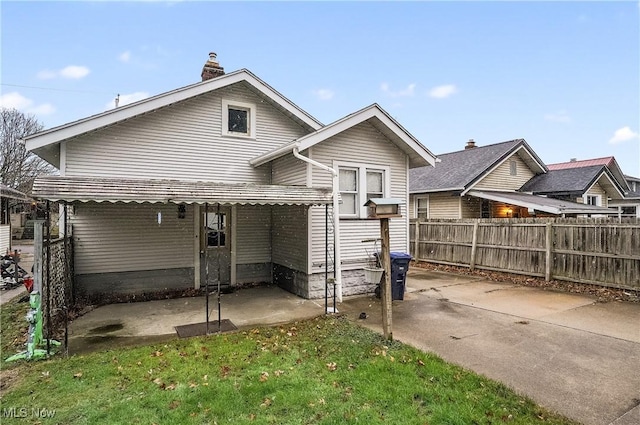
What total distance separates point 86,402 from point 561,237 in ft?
37.4

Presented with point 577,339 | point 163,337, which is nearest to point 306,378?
point 163,337

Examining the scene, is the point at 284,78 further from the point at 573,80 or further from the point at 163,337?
the point at 163,337

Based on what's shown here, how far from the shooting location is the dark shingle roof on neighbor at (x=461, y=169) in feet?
54.4

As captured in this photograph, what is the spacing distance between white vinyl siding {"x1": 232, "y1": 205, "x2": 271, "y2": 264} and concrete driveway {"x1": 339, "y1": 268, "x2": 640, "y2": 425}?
306 centimetres

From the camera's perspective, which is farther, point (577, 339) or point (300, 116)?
point (300, 116)

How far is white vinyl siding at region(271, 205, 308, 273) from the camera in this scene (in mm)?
8492

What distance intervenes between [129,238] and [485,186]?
1557 centimetres

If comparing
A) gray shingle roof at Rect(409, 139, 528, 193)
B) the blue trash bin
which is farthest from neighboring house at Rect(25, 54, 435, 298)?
gray shingle roof at Rect(409, 139, 528, 193)

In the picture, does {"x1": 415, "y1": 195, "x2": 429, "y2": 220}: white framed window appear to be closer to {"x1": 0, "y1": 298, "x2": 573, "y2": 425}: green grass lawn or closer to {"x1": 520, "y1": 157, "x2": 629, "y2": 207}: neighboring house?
{"x1": 520, "y1": 157, "x2": 629, "y2": 207}: neighboring house

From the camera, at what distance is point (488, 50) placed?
14.3 metres

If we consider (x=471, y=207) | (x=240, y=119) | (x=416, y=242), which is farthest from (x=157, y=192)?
(x=471, y=207)

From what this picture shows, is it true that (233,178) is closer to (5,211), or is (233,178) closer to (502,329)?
(502,329)

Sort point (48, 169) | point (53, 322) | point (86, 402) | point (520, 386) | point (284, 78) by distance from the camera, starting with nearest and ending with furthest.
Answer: point (86, 402), point (520, 386), point (53, 322), point (284, 78), point (48, 169)

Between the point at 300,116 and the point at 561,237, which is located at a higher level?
the point at 300,116
